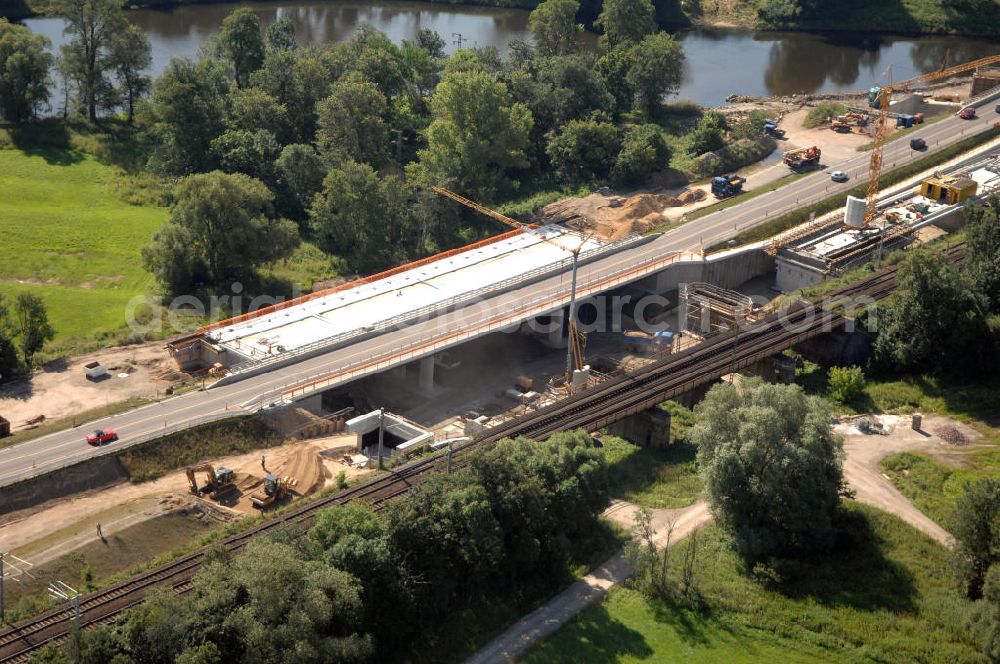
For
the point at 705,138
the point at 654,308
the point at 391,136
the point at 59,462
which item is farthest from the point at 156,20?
the point at 59,462

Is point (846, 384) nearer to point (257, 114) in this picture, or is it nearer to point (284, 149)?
point (284, 149)

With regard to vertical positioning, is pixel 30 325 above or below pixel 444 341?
above

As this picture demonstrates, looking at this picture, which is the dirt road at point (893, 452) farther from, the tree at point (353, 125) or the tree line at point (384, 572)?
the tree at point (353, 125)

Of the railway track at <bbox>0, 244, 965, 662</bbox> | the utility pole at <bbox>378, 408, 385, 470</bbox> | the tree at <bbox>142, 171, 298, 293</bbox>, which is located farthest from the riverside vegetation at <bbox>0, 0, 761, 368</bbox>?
the railway track at <bbox>0, 244, 965, 662</bbox>

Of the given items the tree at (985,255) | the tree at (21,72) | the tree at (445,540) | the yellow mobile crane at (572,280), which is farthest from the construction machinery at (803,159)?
the tree at (21,72)

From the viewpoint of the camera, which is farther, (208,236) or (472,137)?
(472,137)

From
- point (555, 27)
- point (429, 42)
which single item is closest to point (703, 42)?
point (555, 27)
